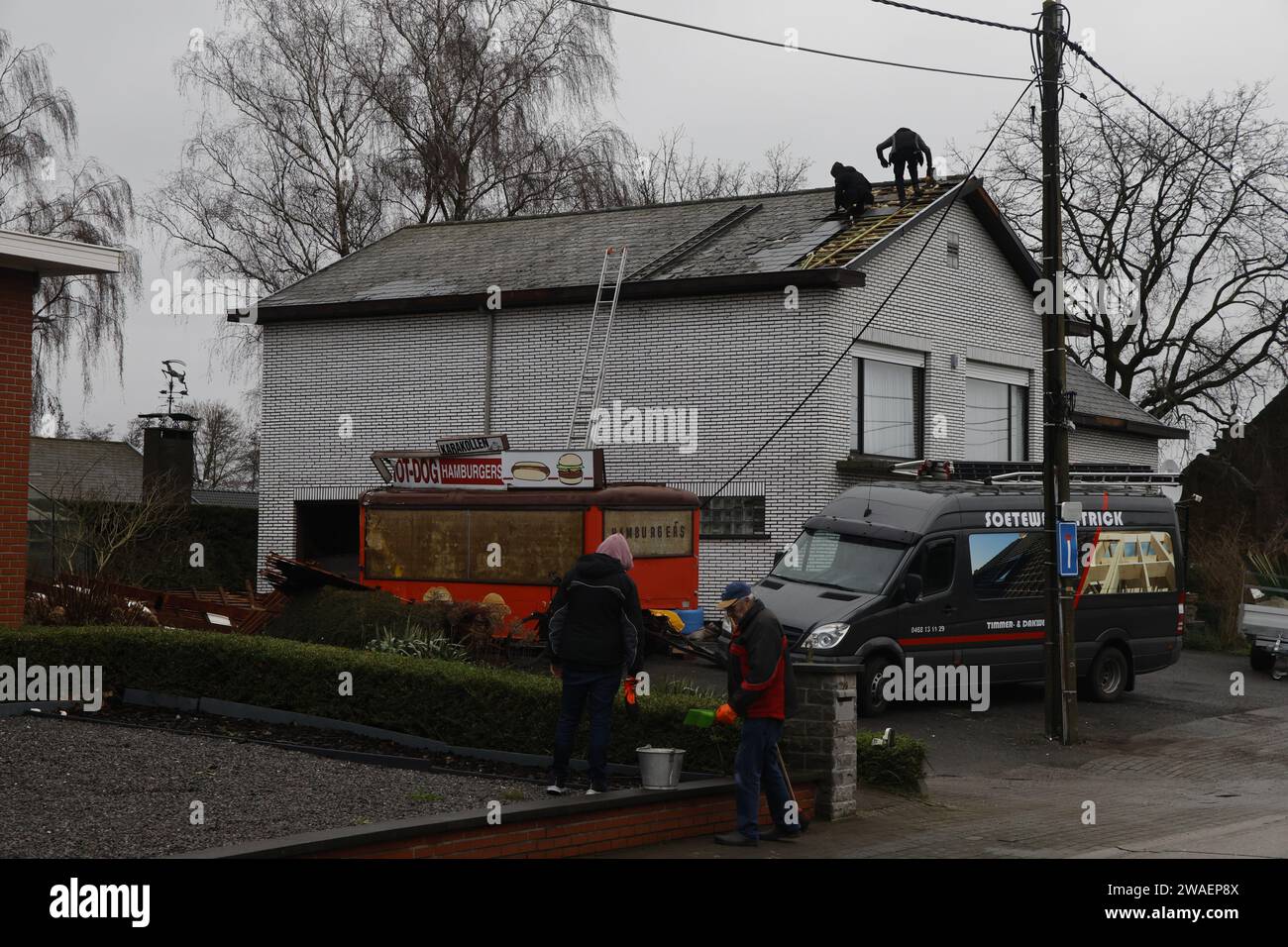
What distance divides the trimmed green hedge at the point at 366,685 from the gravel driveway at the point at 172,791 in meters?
1.01

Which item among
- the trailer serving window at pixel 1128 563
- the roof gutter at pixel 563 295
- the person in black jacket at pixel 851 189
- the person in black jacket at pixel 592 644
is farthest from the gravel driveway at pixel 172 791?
the person in black jacket at pixel 851 189

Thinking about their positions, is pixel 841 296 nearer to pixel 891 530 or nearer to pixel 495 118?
pixel 891 530

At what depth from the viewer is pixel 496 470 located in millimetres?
19719

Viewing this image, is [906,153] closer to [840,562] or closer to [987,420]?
[987,420]

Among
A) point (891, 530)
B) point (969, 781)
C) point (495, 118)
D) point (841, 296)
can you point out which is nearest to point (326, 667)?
point (969, 781)

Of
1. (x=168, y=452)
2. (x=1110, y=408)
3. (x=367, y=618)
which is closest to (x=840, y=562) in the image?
(x=367, y=618)

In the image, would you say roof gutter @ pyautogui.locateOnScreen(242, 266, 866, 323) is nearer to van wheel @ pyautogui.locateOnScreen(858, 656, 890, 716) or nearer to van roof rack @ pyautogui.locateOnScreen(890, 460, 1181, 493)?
van roof rack @ pyautogui.locateOnScreen(890, 460, 1181, 493)

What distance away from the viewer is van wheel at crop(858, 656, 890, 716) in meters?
16.0

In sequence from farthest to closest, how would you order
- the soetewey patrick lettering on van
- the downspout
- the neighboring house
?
the downspout
the neighboring house
the soetewey patrick lettering on van

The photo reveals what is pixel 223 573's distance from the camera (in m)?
28.5

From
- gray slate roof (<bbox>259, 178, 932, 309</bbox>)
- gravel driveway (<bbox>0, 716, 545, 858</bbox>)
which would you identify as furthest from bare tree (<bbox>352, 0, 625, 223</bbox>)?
gravel driveway (<bbox>0, 716, 545, 858</bbox>)

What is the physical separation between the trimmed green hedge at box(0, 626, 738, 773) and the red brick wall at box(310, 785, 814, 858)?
2.79ft
